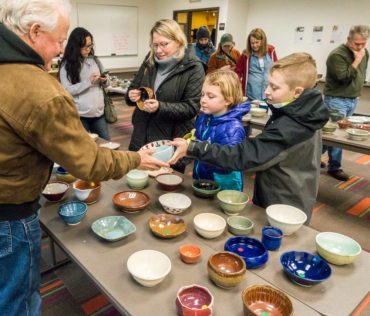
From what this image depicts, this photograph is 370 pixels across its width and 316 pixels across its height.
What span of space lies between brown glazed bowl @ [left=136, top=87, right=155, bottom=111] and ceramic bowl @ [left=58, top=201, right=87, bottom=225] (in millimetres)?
867

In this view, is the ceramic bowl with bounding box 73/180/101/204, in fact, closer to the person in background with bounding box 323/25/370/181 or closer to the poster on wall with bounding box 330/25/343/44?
the person in background with bounding box 323/25/370/181

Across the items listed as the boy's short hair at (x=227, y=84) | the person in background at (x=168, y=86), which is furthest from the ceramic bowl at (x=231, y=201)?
the person in background at (x=168, y=86)

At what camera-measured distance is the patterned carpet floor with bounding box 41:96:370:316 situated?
188cm

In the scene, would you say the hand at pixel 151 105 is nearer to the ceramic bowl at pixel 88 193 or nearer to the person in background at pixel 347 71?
the ceramic bowl at pixel 88 193

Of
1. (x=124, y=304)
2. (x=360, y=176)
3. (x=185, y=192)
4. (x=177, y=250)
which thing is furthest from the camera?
(x=360, y=176)

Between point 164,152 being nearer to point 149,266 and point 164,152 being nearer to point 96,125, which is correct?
point 149,266

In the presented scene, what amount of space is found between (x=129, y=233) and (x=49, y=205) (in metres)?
0.50

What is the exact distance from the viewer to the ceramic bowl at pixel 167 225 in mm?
1227

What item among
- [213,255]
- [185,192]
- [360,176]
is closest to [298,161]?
[185,192]

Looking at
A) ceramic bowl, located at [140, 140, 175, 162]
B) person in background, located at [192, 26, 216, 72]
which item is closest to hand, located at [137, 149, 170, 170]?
ceramic bowl, located at [140, 140, 175, 162]

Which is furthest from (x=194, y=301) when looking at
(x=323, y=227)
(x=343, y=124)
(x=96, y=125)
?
(x=343, y=124)

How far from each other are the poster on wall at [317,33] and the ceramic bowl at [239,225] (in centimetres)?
600

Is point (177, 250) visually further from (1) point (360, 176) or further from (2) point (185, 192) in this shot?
(1) point (360, 176)

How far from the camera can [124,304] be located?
0.91 meters
